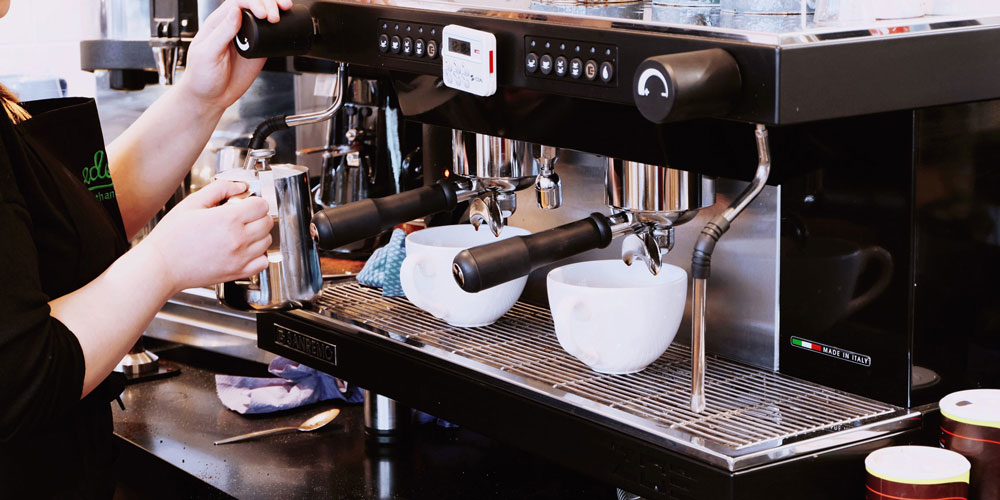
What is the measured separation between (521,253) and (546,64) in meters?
0.18

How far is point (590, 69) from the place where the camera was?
96 centimetres

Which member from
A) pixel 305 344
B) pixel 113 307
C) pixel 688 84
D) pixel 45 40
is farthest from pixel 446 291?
pixel 45 40

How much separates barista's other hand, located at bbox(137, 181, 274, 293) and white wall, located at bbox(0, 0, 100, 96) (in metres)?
1.48

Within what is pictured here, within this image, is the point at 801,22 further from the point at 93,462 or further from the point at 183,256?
the point at 93,462

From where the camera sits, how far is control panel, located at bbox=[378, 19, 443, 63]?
3.74 ft

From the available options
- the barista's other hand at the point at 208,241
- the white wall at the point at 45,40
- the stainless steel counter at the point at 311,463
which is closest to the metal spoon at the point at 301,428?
the stainless steel counter at the point at 311,463

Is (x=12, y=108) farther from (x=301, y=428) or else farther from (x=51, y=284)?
(x=301, y=428)

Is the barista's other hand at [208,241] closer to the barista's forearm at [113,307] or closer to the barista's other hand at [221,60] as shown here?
the barista's forearm at [113,307]

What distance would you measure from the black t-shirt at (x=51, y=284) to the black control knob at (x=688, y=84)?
0.52m

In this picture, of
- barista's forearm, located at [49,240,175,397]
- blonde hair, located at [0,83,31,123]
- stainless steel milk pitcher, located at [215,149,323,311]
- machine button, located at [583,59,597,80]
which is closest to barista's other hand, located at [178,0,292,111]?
stainless steel milk pitcher, located at [215,149,323,311]

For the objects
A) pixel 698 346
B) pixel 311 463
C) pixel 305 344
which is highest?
pixel 698 346

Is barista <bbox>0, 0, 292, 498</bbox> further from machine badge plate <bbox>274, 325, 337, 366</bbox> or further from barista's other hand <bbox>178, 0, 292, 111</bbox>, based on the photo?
machine badge plate <bbox>274, 325, 337, 366</bbox>

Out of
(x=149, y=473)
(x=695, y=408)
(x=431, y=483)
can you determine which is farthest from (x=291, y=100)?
(x=695, y=408)

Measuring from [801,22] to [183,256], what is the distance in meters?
0.59
